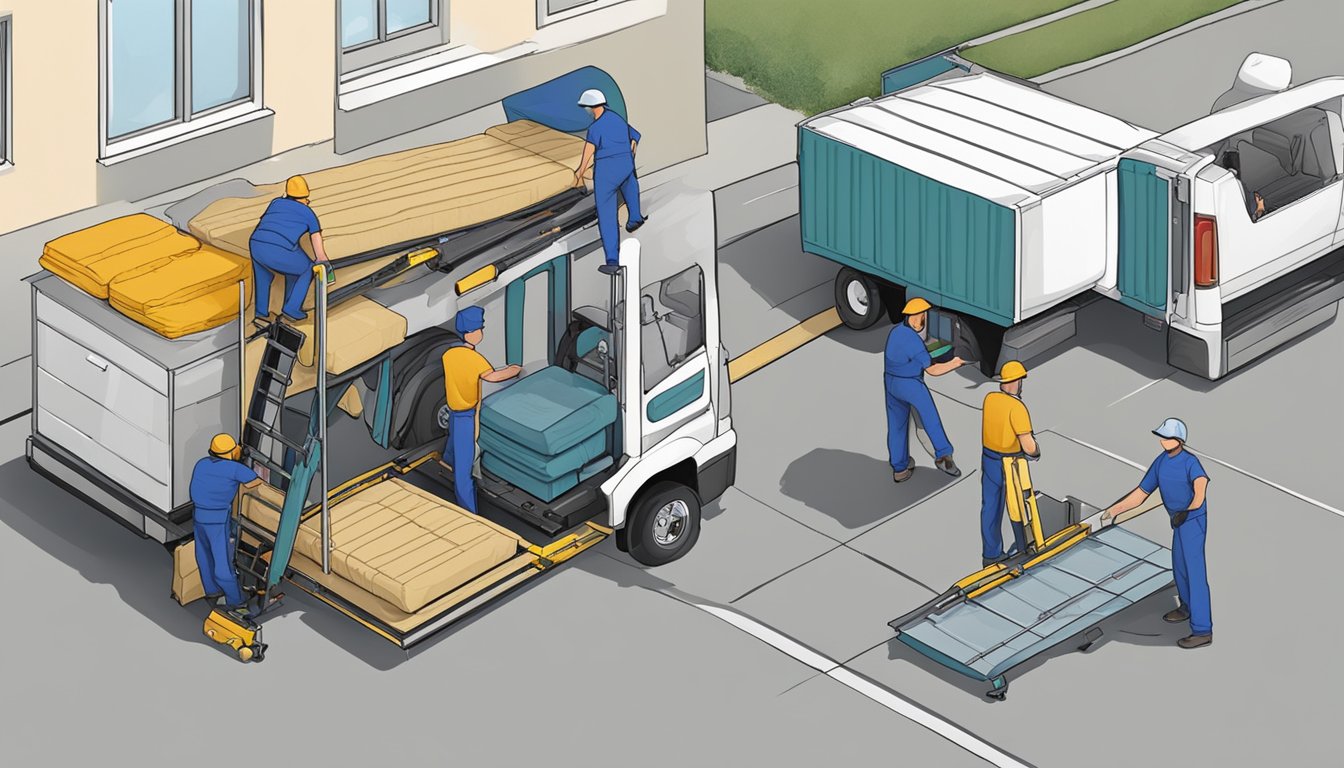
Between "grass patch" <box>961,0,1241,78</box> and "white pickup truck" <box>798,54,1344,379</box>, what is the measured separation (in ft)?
16.0

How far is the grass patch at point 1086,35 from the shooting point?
25.4 m

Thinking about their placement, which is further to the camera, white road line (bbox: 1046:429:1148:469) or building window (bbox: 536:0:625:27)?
building window (bbox: 536:0:625:27)

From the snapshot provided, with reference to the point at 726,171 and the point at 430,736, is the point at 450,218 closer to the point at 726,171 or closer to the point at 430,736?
the point at 430,736

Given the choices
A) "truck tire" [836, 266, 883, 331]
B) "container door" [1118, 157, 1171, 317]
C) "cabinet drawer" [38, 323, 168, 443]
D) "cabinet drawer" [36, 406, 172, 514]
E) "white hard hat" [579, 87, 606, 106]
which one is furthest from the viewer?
"truck tire" [836, 266, 883, 331]

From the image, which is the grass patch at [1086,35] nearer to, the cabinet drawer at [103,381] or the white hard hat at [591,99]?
the white hard hat at [591,99]

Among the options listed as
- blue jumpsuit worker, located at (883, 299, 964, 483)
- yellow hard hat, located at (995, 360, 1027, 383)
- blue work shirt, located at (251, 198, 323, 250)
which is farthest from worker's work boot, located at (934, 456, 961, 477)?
blue work shirt, located at (251, 198, 323, 250)

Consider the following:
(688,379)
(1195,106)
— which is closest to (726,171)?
(1195,106)

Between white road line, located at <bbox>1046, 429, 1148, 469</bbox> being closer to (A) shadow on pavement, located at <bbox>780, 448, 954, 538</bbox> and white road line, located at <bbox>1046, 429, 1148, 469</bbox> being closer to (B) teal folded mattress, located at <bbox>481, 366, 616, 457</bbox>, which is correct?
(A) shadow on pavement, located at <bbox>780, 448, 954, 538</bbox>

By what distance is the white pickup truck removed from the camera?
18984 millimetres

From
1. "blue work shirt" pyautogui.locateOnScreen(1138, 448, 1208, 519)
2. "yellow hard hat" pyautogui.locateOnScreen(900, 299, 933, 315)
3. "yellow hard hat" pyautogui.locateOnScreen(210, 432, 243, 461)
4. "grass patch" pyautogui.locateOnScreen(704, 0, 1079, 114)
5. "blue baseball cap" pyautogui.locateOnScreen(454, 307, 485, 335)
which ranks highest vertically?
"grass patch" pyautogui.locateOnScreen(704, 0, 1079, 114)

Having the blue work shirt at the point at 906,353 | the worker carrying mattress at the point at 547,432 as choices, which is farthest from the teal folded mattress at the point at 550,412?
the blue work shirt at the point at 906,353

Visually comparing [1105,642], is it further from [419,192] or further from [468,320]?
[419,192]

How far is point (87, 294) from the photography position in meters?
16.4

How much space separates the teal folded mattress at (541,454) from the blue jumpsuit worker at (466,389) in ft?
0.53
